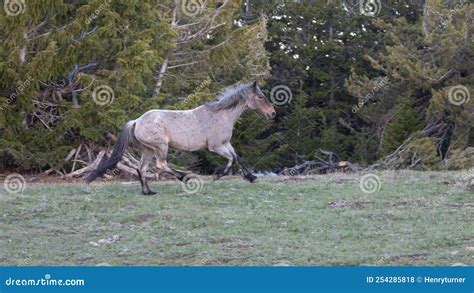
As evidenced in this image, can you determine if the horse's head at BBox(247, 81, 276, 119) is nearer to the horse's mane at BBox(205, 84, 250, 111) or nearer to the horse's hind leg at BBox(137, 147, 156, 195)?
the horse's mane at BBox(205, 84, 250, 111)

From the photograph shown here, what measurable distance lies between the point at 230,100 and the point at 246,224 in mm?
3763

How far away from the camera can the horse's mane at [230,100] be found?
1464 cm

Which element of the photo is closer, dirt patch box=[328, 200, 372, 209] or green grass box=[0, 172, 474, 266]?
green grass box=[0, 172, 474, 266]

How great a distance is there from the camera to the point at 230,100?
14.7 meters

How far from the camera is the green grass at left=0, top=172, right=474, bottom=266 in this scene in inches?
376

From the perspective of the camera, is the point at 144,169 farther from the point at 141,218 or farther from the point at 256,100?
the point at 141,218

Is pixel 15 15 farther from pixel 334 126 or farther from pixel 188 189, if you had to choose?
pixel 334 126

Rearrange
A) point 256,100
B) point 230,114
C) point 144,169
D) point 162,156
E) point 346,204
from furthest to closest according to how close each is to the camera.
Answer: point 256,100 < point 230,114 < point 162,156 < point 144,169 < point 346,204

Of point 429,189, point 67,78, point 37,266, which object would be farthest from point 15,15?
point 37,266

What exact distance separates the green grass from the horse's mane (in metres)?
1.23

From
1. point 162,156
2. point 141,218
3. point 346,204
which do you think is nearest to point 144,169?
point 162,156

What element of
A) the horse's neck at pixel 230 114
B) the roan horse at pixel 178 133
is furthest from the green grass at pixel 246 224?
the horse's neck at pixel 230 114

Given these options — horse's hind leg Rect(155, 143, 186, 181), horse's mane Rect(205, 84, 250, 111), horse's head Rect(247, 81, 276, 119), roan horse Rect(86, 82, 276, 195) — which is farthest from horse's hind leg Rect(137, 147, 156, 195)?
horse's head Rect(247, 81, 276, 119)

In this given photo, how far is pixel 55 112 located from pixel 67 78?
80 cm
